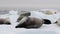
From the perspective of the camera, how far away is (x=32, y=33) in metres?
0.93

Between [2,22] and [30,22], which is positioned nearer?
[30,22]

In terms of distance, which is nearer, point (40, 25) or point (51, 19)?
point (40, 25)

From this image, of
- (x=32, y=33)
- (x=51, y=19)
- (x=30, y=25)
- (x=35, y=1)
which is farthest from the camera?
(x=35, y=1)

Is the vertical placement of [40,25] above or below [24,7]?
below

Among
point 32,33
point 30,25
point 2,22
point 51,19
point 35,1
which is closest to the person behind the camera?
point 32,33

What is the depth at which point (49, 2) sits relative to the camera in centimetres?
241

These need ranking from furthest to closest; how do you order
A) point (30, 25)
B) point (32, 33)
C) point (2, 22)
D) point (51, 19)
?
point (51, 19) → point (2, 22) → point (30, 25) → point (32, 33)

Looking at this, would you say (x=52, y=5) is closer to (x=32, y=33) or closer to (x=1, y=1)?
(x=1, y=1)

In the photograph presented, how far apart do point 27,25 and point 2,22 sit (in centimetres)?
39

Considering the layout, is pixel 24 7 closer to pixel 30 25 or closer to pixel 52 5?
pixel 52 5

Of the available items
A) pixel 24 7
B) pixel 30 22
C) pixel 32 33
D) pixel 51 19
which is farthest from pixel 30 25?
pixel 24 7

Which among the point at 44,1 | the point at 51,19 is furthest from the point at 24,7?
the point at 51,19

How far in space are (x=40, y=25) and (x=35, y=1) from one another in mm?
1212

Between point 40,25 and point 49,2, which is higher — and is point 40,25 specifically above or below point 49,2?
below
